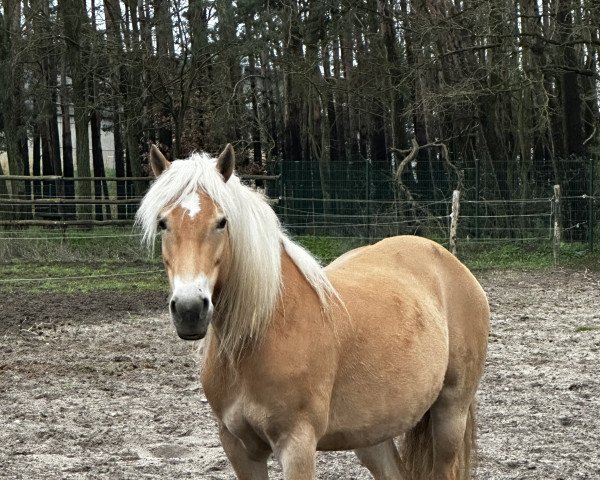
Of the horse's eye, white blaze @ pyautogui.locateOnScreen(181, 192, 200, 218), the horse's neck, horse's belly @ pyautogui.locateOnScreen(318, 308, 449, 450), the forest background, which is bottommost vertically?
horse's belly @ pyautogui.locateOnScreen(318, 308, 449, 450)

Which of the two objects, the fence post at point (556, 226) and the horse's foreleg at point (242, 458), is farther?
the fence post at point (556, 226)

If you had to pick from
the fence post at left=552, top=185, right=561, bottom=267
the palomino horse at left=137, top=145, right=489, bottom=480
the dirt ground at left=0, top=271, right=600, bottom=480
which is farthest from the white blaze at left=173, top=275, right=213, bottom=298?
→ the fence post at left=552, top=185, right=561, bottom=267

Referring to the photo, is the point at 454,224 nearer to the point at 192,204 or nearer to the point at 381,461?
the point at 381,461

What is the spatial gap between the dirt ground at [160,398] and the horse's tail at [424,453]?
2.03 feet

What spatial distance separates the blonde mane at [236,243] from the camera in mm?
3125

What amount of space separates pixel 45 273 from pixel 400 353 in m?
11.3

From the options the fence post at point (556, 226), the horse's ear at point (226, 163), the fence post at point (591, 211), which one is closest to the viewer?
the horse's ear at point (226, 163)

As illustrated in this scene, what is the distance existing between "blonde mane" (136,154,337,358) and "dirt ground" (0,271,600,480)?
1842 millimetres

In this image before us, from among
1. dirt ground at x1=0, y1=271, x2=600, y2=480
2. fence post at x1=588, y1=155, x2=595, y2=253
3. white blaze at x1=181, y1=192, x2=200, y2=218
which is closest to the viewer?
white blaze at x1=181, y1=192, x2=200, y2=218

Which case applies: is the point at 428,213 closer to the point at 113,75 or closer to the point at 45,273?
the point at 45,273

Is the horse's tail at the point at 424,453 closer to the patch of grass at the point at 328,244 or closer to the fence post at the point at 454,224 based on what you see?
the fence post at the point at 454,224

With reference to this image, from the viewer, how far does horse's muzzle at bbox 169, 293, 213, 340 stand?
2793 millimetres

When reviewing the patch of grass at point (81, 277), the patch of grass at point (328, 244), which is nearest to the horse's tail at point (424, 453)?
the patch of grass at point (81, 277)

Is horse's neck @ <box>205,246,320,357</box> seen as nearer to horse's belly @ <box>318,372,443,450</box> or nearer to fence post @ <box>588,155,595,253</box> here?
horse's belly @ <box>318,372,443,450</box>
